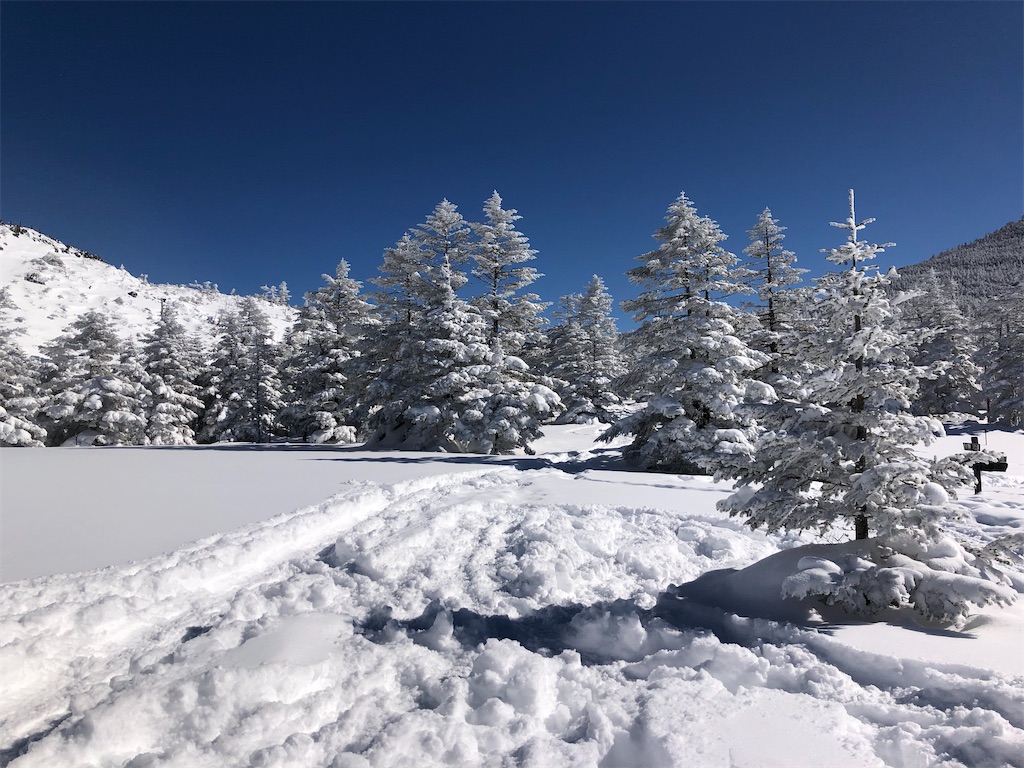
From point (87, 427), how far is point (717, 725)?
34.8 metres

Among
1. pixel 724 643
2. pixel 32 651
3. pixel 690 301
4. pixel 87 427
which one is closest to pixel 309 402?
pixel 87 427

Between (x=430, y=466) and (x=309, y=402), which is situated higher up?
(x=309, y=402)

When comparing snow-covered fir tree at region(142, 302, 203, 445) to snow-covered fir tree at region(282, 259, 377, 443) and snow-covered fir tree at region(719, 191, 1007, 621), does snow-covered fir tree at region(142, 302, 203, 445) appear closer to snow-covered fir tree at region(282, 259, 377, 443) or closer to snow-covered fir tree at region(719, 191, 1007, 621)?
snow-covered fir tree at region(282, 259, 377, 443)

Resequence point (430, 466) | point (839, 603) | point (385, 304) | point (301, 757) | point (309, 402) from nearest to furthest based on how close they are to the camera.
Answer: point (301, 757) → point (839, 603) → point (430, 466) → point (385, 304) → point (309, 402)

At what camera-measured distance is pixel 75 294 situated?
109 metres

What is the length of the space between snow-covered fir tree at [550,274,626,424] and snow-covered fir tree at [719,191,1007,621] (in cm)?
2744

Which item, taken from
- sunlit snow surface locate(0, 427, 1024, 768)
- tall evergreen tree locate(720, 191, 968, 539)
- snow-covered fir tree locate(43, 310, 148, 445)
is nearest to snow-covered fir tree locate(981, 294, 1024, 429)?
sunlit snow surface locate(0, 427, 1024, 768)

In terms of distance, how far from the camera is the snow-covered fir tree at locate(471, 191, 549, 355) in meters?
21.1

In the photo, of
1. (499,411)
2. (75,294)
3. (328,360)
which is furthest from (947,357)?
(75,294)

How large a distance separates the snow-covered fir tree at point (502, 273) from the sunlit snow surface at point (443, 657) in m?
14.2

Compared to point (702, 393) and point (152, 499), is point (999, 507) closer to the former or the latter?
point (702, 393)

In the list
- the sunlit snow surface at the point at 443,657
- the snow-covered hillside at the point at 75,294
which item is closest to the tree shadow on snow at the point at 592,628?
the sunlit snow surface at the point at 443,657

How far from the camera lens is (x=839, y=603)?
489 centimetres

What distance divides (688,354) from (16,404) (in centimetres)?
3379
